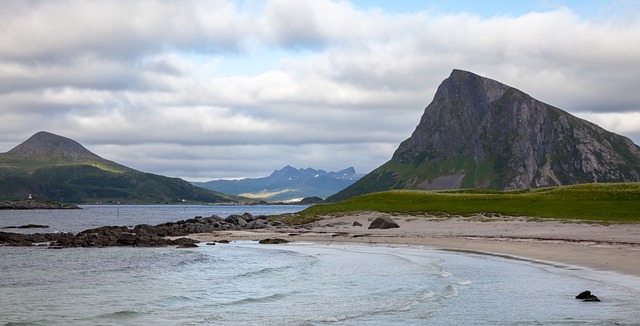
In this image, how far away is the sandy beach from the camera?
41.6 metres

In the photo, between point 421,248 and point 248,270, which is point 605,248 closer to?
point 421,248

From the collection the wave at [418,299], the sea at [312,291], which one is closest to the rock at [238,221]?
the sea at [312,291]

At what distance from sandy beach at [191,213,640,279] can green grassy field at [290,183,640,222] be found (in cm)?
444

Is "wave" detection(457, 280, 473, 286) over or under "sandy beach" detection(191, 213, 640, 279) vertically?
under

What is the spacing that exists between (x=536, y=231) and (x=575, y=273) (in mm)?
29371

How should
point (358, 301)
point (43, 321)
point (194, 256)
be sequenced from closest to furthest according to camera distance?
point (43, 321)
point (358, 301)
point (194, 256)

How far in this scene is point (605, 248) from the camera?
4462 centimetres

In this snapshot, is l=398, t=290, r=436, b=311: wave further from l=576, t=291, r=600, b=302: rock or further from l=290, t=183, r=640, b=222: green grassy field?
l=290, t=183, r=640, b=222: green grassy field

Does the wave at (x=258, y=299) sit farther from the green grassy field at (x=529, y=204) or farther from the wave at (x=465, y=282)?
the green grassy field at (x=529, y=204)

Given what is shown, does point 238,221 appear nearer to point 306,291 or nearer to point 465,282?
point 306,291

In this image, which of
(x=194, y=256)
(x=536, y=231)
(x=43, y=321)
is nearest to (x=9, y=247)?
(x=194, y=256)

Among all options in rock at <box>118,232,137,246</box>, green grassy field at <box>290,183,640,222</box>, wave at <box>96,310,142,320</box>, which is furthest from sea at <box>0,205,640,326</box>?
green grassy field at <box>290,183,640,222</box>

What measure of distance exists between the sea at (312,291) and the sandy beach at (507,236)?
3.21m

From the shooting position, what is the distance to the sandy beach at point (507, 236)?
41625mm
